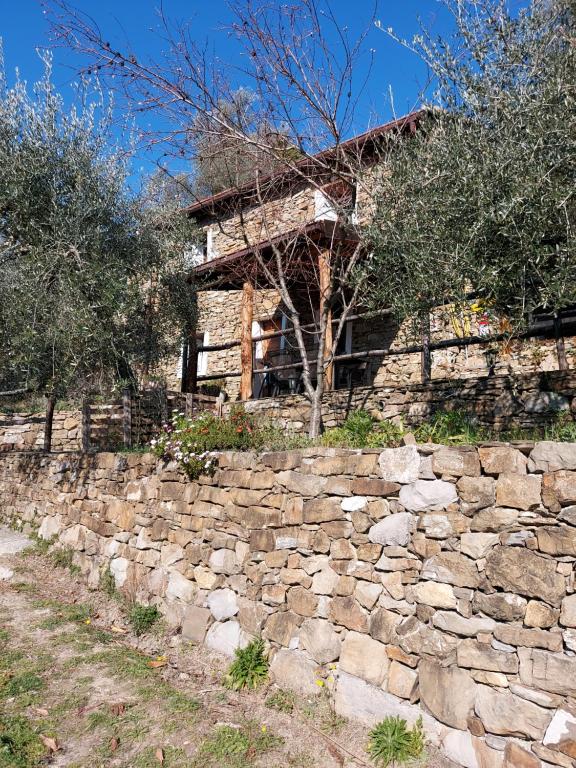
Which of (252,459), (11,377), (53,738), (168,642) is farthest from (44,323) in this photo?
(53,738)

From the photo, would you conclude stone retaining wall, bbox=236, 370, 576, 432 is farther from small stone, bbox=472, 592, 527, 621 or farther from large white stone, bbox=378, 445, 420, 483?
small stone, bbox=472, 592, 527, 621

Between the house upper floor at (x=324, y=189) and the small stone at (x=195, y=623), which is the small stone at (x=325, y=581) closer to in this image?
the small stone at (x=195, y=623)

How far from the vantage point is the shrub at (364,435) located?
5.66 meters

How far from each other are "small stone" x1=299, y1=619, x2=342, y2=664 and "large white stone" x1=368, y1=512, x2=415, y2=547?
0.92 metres

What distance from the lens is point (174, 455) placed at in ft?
23.2

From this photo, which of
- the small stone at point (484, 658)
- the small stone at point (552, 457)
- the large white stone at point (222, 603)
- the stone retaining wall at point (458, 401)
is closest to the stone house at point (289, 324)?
the stone retaining wall at point (458, 401)

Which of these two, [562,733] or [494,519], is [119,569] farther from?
[562,733]

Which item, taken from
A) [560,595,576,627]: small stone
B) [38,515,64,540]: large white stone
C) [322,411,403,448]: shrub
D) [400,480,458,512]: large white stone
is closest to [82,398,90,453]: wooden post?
[38,515,64,540]: large white stone

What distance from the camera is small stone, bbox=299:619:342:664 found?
16.2ft

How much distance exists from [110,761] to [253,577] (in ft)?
6.44

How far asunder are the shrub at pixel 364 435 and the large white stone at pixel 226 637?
2068 millimetres

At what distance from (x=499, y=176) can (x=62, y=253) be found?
572cm

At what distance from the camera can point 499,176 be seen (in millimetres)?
4895

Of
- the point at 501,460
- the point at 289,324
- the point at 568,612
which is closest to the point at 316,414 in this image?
the point at 501,460
